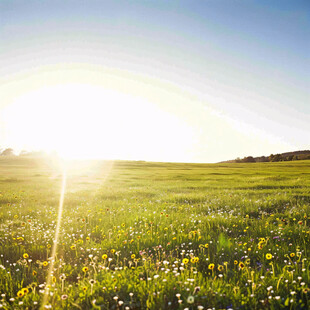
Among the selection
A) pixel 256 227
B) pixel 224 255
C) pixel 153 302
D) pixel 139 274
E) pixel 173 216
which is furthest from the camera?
pixel 173 216

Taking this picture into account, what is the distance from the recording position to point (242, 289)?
11.5ft

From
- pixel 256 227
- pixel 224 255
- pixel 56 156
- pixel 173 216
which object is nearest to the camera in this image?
pixel 224 255

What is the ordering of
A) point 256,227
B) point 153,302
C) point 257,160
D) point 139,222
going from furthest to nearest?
1. point 257,160
2. point 139,222
3. point 256,227
4. point 153,302

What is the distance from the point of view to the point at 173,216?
26.5 feet

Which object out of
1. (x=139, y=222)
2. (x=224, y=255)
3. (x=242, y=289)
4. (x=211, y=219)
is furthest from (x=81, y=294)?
(x=211, y=219)

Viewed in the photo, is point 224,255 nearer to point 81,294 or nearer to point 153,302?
point 153,302

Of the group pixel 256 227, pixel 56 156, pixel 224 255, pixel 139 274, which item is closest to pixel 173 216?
pixel 256 227

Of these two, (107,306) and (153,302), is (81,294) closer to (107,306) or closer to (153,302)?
(107,306)

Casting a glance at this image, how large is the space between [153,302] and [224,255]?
2375 millimetres

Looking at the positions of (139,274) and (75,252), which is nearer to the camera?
(139,274)

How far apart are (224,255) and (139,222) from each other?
9.66 feet

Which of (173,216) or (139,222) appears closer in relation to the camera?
(139,222)

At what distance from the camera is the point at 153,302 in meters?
3.08

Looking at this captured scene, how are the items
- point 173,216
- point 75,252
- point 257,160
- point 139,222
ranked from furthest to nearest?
point 257,160 < point 173,216 < point 139,222 < point 75,252
